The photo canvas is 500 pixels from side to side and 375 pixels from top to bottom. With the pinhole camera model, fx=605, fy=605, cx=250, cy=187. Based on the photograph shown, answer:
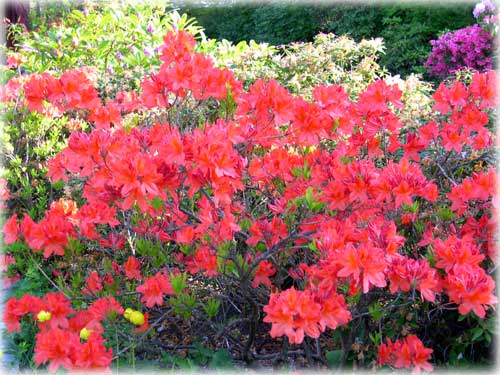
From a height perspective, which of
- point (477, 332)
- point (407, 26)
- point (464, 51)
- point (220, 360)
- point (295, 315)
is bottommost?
point (220, 360)

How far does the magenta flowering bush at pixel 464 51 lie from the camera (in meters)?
5.64

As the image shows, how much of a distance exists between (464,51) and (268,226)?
14.7 ft

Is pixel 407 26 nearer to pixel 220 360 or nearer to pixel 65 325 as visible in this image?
pixel 220 360

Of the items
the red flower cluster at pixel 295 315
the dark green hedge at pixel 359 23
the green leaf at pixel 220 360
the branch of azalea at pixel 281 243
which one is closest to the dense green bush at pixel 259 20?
the dark green hedge at pixel 359 23

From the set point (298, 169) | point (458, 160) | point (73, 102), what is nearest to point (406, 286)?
point (298, 169)

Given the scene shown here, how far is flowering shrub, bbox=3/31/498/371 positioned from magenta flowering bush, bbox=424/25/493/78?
3454mm

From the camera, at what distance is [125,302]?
→ 230 cm

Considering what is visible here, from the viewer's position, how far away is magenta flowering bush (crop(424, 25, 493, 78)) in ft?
18.5

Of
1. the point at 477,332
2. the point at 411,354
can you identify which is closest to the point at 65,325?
the point at 411,354

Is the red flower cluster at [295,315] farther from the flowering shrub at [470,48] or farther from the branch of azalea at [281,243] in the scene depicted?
the flowering shrub at [470,48]

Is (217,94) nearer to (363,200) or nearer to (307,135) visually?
(307,135)

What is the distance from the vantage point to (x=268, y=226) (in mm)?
1918

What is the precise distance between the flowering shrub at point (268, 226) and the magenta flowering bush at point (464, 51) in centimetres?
345

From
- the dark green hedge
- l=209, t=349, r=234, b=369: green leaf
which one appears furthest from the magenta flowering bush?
l=209, t=349, r=234, b=369: green leaf
